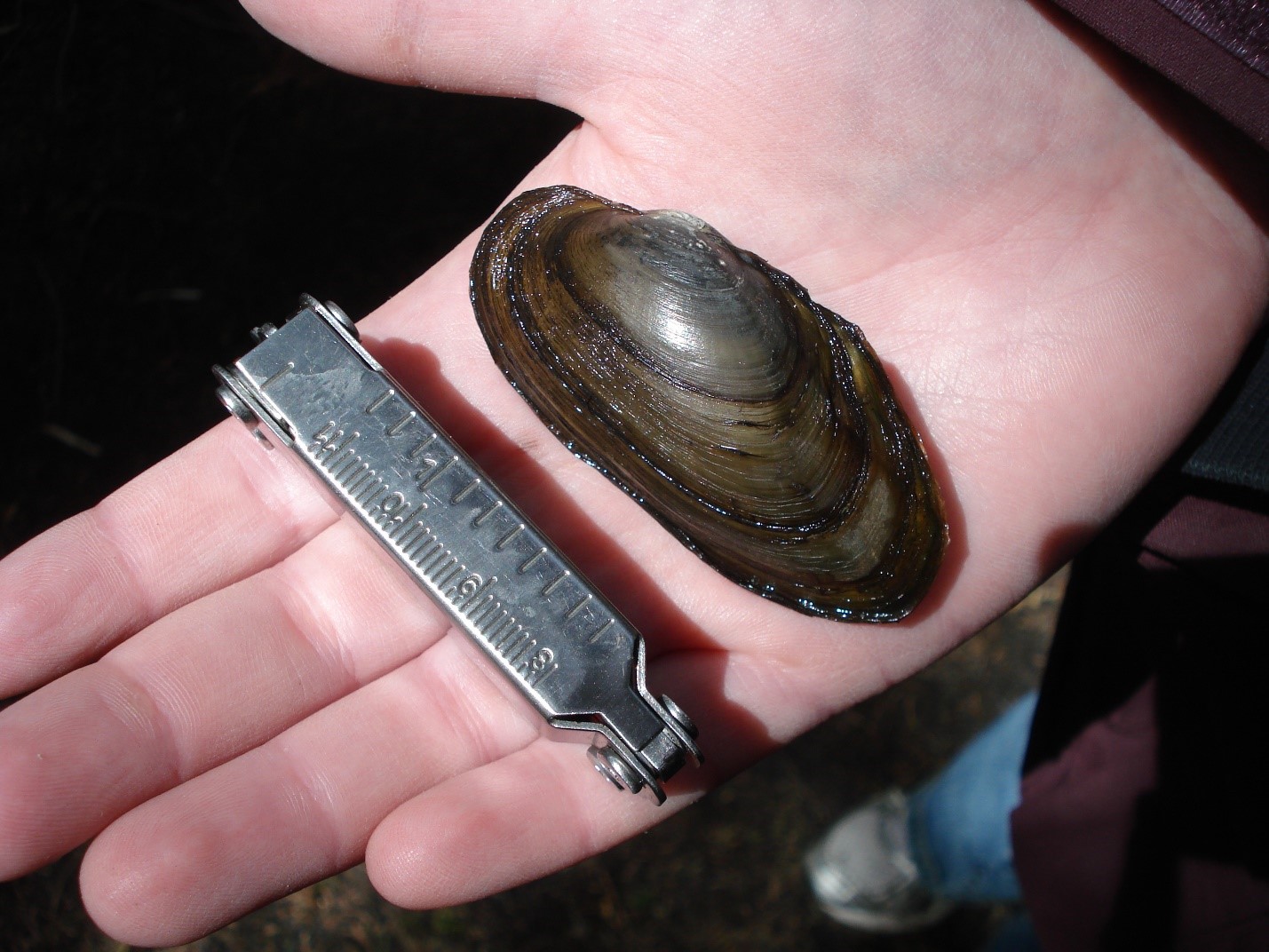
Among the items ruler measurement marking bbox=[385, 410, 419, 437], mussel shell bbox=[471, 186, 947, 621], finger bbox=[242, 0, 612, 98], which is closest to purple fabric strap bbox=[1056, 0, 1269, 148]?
mussel shell bbox=[471, 186, 947, 621]

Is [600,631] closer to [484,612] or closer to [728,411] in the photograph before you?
[484,612]

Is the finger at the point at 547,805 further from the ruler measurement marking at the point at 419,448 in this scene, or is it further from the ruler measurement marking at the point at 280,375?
the ruler measurement marking at the point at 280,375

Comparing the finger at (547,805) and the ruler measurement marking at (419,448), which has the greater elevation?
the ruler measurement marking at (419,448)

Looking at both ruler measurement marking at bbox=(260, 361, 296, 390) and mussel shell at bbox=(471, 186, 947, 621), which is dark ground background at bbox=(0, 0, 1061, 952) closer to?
ruler measurement marking at bbox=(260, 361, 296, 390)

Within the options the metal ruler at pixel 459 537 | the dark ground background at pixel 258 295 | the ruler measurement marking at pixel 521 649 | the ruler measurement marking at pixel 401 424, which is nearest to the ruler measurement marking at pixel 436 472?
the metal ruler at pixel 459 537

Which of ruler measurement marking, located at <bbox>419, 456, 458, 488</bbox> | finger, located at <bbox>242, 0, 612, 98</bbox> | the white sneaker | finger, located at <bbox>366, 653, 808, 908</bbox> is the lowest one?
the white sneaker

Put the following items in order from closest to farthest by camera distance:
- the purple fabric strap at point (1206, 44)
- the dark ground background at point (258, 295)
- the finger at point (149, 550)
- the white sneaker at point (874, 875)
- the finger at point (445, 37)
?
1. the purple fabric strap at point (1206, 44)
2. the finger at point (149, 550)
3. the finger at point (445, 37)
4. the dark ground background at point (258, 295)
5. the white sneaker at point (874, 875)
